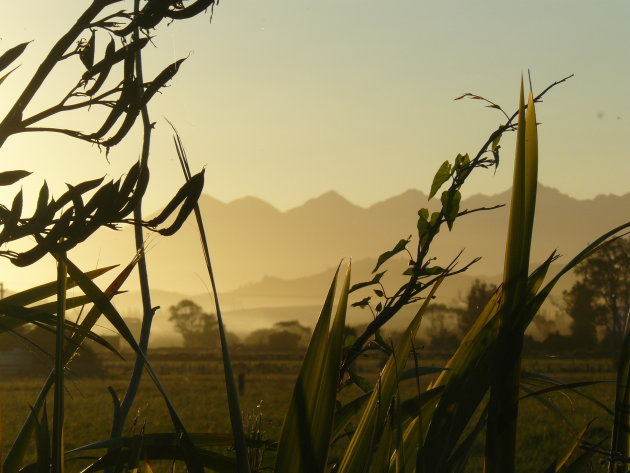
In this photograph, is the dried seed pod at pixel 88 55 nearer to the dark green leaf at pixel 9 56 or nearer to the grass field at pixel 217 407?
the dark green leaf at pixel 9 56

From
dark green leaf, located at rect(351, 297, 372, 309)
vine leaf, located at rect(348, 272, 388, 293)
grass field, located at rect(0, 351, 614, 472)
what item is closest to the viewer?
vine leaf, located at rect(348, 272, 388, 293)

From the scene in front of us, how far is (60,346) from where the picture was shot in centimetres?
120

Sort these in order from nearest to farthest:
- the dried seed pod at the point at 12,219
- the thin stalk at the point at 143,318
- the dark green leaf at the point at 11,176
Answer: the thin stalk at the point at 143,318
the dried seed pod at the point at 12,219
the dark green leaf at the point at 11,176

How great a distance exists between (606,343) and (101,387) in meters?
54.3

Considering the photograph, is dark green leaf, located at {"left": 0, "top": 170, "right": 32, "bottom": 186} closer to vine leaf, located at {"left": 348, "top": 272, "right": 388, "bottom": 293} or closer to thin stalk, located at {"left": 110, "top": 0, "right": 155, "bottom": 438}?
thin stalk, located at {"left": 110, "top": 0, "right": 155, "bottom": 438}

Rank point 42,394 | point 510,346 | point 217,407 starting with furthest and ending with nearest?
point 217,407 < point 42,394 < point 510,346

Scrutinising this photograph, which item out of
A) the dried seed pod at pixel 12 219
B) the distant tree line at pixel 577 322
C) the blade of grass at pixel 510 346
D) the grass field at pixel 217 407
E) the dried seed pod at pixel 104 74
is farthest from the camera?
the distant tree line at pixel 577 322

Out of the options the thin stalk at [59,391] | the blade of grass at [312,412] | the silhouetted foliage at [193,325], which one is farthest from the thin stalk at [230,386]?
the silhouetted foliage at [193,325]

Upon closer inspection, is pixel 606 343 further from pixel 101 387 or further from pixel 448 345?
pixel 101 387

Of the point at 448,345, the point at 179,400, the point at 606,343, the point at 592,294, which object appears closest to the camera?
the point at 179,400

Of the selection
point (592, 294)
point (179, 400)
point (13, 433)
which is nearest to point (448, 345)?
point (592, 294)

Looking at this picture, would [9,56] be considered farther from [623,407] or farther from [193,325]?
[193,325]

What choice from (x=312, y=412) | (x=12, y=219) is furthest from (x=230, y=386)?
(x=12, y=219)

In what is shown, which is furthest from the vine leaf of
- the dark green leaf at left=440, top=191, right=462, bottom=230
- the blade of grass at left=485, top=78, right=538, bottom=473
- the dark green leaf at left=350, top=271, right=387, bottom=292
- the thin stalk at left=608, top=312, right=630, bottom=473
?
the thin stalk at left=608, top=312, right=630, bottom=473
